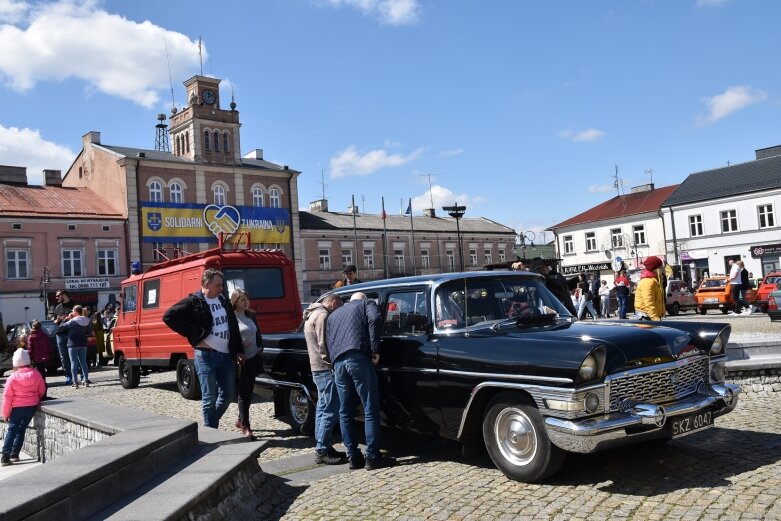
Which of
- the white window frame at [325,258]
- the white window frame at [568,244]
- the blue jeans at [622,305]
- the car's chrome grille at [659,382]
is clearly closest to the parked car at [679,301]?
the blue jeans at [622,305]

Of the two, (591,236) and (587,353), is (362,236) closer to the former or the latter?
(591,236)

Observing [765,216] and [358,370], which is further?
[765,216]

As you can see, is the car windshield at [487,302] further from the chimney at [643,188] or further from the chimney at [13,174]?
the chimney at [643,188]

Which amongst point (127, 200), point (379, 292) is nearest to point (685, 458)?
point (379, 292)

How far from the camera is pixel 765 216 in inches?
1789

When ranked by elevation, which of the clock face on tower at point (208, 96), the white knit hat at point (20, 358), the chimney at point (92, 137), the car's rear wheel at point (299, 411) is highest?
the clock face on tower at point (208, 96)

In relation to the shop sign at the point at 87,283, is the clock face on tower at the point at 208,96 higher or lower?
higher

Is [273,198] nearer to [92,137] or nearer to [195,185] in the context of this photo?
[195,185]

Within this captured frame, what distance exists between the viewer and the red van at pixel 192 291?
1179 centimetres

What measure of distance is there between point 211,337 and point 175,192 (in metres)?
42.0

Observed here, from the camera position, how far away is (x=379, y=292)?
7078 mm

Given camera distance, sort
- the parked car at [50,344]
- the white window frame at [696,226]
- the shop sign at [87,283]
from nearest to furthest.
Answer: the parked car at [50,344] → the shop sign at [87,283] → the white window frame at [696,226]

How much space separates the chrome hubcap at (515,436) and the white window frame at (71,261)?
4088 cm

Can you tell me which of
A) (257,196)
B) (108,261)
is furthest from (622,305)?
(257,196)
